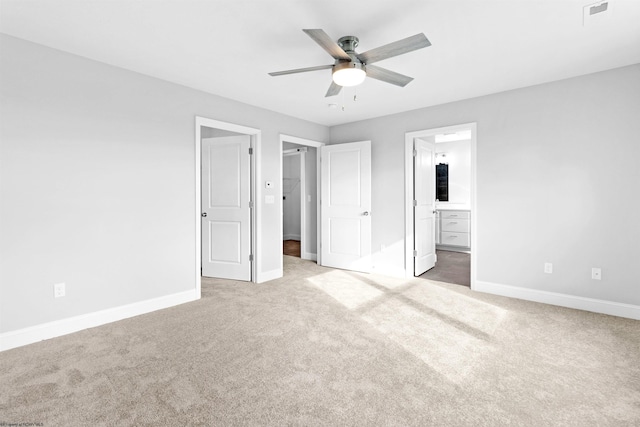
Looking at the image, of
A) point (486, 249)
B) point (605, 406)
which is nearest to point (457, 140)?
point (486, 249)

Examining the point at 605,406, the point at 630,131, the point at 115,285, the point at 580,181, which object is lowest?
the point at 605,406

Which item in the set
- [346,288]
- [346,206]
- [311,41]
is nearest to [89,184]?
[311,41]

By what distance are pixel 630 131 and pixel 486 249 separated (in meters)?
1.84

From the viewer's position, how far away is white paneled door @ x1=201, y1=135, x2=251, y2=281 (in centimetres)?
445

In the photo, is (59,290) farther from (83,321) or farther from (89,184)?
(89,184)

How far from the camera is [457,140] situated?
24.2 feet

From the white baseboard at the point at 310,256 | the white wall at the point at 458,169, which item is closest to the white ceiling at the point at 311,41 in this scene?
the white baseboard at the point at 310,256

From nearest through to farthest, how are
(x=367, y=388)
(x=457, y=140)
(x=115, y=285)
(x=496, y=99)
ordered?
(x=367, y=388), (x=115, y=285), (x=496, y=99), (x=457, y=140)

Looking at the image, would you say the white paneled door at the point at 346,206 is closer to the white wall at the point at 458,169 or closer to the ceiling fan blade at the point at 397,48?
the ceiling fan blade at the point at 397,48

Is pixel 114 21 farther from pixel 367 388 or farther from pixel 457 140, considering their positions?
pixel 457 140

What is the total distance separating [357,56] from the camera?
2.31 meters

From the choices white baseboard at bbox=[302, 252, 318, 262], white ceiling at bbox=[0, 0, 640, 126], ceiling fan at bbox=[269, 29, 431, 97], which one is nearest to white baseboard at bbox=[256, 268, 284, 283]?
white baseboard at bbox=[302, 252, 318, 262]

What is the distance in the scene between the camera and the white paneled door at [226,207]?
4.45 metres

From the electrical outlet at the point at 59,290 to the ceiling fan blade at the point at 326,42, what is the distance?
116 inches
